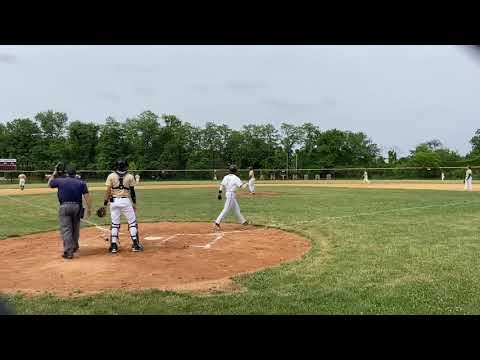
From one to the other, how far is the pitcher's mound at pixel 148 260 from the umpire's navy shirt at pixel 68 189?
112cm

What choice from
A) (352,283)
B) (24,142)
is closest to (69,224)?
(352,283)

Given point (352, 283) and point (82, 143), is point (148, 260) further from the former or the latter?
point (82, 143)

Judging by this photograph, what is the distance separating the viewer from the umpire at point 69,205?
872 cm


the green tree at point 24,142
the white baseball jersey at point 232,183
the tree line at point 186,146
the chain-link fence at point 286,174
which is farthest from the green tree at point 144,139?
the white baseball jersey at point 232,183

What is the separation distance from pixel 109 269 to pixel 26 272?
1.37 m

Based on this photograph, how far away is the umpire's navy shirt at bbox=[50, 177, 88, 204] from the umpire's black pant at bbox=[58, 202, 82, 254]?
0.10 meters

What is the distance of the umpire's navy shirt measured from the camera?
8.91 metres

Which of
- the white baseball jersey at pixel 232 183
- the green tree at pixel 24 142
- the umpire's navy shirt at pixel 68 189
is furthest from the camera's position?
the green tree at pixel 24 142

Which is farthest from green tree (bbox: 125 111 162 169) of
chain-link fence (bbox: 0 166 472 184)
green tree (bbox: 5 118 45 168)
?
green tree (bbox: 5 118 45 168)

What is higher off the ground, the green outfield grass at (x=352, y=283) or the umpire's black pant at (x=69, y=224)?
the umpire's black pant at (x=69, y=224)

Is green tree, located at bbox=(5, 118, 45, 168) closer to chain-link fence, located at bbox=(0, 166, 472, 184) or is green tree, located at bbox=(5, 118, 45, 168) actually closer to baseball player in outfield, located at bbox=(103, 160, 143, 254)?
chain-link fence, located at bbox=(0, 166, 472, 184)

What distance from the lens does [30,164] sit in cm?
7250

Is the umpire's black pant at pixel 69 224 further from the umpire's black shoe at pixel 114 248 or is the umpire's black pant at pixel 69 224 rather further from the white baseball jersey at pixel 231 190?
the white baseball jersey at pixel 231 190
